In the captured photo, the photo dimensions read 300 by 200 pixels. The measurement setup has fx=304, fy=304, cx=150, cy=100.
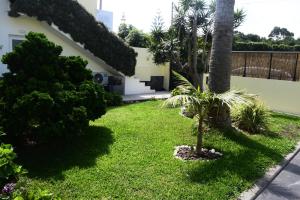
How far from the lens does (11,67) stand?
680 centimetres

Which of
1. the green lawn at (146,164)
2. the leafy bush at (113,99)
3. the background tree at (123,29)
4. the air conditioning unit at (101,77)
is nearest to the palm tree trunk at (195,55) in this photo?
the leafy bush at (113,99)

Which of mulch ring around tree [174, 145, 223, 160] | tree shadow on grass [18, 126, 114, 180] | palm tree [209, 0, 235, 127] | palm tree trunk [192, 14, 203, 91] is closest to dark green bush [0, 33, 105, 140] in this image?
tree shadow on grass [18, 126, 114, 180]

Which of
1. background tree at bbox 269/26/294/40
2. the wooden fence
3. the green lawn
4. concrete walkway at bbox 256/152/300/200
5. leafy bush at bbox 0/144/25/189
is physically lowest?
concrete walkway at bbox 256/152/300/200

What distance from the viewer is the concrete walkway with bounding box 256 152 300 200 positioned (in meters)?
5.35

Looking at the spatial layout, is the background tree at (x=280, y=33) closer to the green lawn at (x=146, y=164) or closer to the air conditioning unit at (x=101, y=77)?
the air conditioning unit at (x=101, y=77)

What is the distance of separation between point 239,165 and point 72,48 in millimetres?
10551

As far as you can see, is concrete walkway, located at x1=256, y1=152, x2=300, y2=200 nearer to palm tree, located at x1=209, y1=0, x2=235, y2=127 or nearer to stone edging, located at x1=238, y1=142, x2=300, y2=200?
stone edging, located at x1=238, y1=142, x2=300, y2=200

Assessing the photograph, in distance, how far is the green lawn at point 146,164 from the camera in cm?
510

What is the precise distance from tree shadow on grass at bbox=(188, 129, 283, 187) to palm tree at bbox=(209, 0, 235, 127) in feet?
2.76

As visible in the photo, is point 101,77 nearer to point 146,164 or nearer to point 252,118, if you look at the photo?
point 252,118

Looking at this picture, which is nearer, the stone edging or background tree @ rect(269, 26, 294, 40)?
the stone edging

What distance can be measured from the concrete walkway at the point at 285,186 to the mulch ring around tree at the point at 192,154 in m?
1.34

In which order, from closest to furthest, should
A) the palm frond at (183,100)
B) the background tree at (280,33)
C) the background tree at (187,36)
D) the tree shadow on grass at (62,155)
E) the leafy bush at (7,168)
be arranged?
the leafy bush at (7,168) < the tree shadow on grass at (62,155) < the palm frond at (183,100) < the background tree at (187,36) < the background tree at (280,33)

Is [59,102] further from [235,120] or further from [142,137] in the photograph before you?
[235,120]
